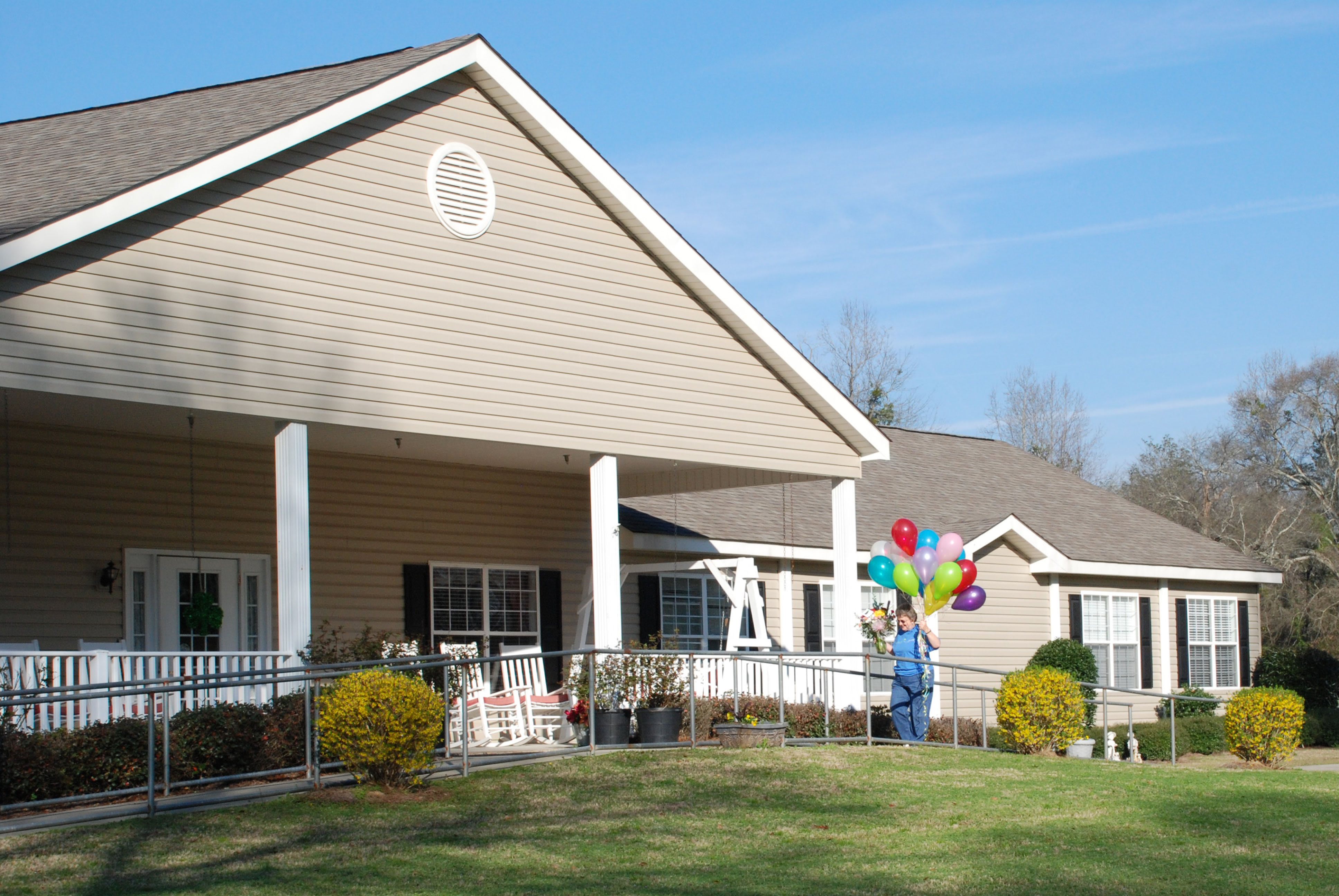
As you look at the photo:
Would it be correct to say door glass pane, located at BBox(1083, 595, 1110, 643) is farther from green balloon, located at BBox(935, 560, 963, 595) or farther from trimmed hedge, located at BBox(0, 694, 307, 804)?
trimmed hedge, located at BBox(0, 694, 307, 804)

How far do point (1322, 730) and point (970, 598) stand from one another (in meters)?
12.0

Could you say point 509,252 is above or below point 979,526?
above

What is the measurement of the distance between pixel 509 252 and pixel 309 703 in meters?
5.13

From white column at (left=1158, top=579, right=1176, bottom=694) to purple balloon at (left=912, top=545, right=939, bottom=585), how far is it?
36.3ft

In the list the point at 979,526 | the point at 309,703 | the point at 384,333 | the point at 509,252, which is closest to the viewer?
the point at 309,703

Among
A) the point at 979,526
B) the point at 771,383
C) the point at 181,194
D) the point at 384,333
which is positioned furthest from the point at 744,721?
the point at 979,526

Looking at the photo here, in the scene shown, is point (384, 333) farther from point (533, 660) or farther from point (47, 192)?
point (533, 660)

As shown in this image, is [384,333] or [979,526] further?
[979,526]

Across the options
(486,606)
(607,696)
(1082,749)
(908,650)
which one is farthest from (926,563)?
(486,606)

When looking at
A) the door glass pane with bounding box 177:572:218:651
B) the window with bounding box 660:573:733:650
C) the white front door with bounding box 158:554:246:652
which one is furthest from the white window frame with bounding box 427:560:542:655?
the door glass pane with bounding box 177:572:218:651

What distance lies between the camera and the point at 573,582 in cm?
1858

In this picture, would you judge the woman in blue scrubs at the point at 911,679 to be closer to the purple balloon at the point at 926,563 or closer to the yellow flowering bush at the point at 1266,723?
the purple balloon at the point at 926,563

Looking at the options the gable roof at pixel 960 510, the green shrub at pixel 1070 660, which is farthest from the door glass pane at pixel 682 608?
the green shrub at pixel 1070 660

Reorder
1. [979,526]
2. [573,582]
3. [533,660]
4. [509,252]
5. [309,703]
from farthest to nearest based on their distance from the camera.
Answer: [979,526], [573,582], [533,660], [509,252], [309,703]
